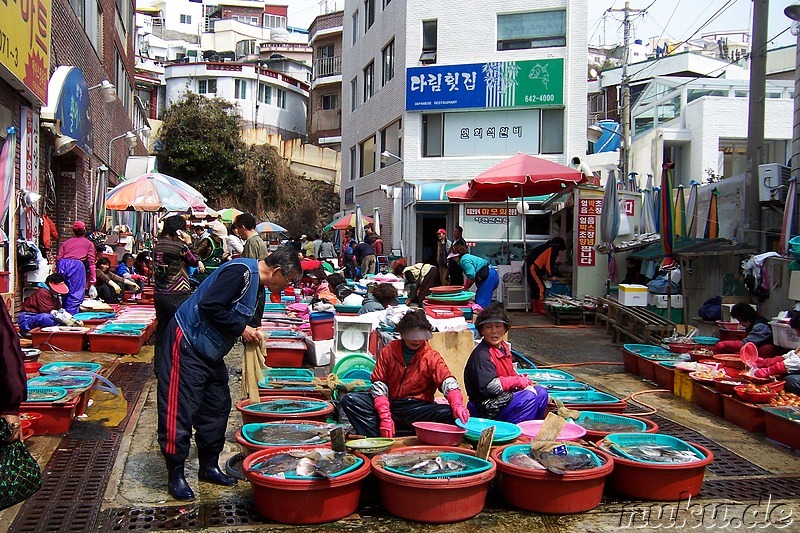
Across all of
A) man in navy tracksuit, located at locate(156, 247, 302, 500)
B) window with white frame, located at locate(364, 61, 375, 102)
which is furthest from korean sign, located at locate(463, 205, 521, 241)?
man in navy tracksuit, located at locate(156, 247, 302, 500)

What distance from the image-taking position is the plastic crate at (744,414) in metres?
6.74

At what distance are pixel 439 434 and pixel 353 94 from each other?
28192 millimetres

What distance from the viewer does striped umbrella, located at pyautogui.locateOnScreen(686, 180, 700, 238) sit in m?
15.2

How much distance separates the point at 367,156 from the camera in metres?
29.5

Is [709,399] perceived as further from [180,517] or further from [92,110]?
[92,110]

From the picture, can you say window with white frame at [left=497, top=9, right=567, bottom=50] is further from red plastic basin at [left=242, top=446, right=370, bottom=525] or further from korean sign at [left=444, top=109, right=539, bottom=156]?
red plastic basin at [left=242, top=446, right=370, bottom=525]

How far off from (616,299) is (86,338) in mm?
8821

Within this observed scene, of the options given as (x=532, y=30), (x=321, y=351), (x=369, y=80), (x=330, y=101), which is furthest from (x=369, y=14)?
(x=321, y=351)

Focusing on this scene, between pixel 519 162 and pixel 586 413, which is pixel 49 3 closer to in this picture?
pixel 519 162

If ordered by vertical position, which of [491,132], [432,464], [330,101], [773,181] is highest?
[330,101]

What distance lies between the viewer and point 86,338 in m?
9.67

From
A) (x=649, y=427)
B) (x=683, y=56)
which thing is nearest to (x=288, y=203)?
(x=683, y=56)

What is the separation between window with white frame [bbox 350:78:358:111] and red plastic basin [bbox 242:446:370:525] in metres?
27.7

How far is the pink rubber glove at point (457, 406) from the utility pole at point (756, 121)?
368 inches
